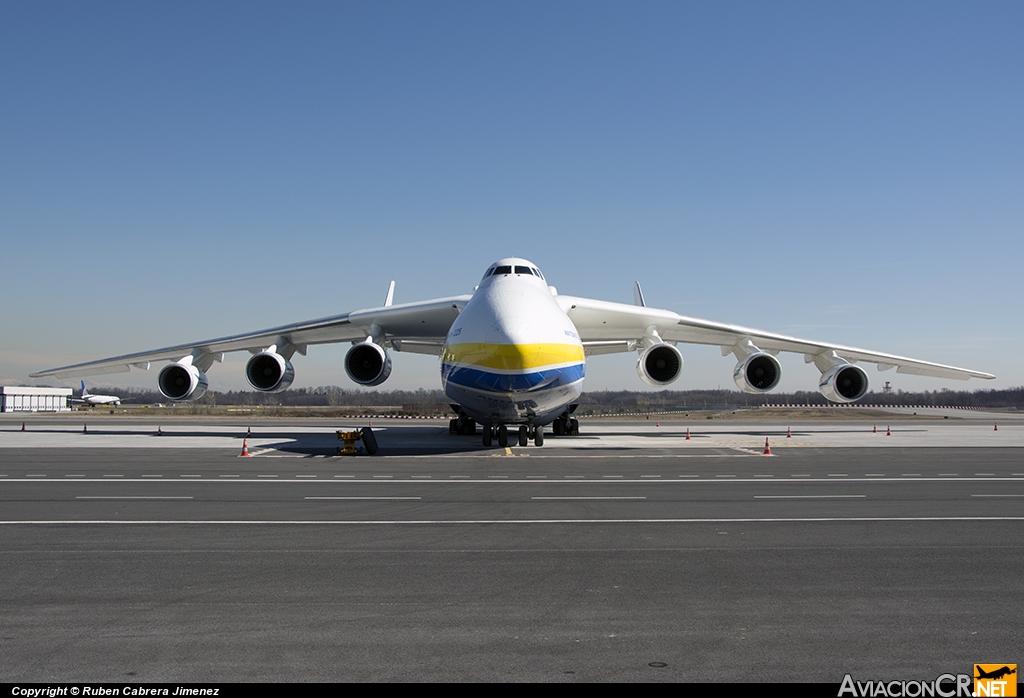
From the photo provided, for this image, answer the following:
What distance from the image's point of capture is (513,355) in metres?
17.1

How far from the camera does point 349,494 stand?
11281mm

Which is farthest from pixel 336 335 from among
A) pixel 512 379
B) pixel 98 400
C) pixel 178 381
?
pixel 98 400

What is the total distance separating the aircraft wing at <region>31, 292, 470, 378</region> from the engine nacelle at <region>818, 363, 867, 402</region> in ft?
40.0

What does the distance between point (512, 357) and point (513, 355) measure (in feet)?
0.16

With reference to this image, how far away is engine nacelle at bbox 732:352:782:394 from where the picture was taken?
948 inches

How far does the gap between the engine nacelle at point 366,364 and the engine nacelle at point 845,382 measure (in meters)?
14.3

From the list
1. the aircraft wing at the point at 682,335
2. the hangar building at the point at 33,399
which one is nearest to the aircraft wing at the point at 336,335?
the aircraft wing at the point at 682,335

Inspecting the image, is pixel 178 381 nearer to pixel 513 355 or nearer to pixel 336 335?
pixel 336 335

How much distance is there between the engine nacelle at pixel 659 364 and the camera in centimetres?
2336

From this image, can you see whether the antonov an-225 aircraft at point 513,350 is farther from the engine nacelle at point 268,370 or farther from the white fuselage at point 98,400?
the white fuselage at point 98,400

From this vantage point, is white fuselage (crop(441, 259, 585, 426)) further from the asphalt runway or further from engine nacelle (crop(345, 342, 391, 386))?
the asphalt runway

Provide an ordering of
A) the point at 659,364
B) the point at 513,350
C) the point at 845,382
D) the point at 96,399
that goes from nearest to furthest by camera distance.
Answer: the point at 513,350 → the point at 659,364 → the point at 845,382 → the point at 96,399

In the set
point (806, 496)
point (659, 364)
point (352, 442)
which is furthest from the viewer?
point (659, 364)

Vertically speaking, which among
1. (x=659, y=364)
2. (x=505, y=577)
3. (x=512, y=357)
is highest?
(x=512, y=357)
